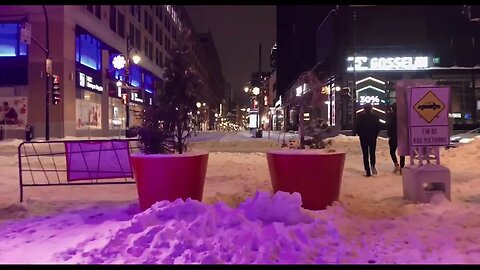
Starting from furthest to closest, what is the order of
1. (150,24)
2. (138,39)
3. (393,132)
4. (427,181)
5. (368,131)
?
(150,24)
(138,39)
(393,132)
(368,131)
(427,181)

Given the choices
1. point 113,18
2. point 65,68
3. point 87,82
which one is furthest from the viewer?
point 113,18

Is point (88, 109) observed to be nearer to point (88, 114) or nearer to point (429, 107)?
point (88, 114)

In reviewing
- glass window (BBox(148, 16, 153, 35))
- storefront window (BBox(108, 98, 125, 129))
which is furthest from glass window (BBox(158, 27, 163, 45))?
storefront window (BBox(108, 98, 125, 129))

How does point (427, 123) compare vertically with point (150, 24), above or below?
below

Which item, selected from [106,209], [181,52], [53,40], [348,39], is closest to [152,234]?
[106,209]

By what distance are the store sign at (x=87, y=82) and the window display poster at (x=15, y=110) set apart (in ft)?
15.8

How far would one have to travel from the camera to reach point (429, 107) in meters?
8.31

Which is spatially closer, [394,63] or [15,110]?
[15,110]

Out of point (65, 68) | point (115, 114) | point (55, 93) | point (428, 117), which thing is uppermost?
point (65, 68)

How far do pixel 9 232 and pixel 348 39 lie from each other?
36.7m

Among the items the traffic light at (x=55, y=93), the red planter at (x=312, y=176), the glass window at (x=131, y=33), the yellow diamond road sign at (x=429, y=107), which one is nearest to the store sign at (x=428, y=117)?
the yellow diamond road sign at (x=429, y=107)

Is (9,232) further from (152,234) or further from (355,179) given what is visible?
(355,179)

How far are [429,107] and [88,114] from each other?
3557cm

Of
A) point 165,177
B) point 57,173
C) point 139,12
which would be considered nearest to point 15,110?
point 57,173
